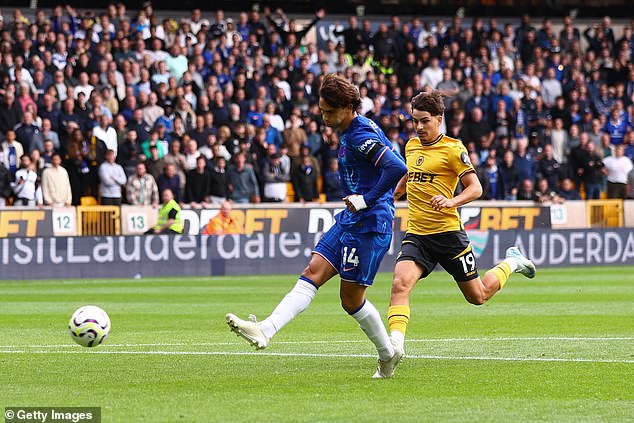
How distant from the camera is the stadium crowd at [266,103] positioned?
26.6m

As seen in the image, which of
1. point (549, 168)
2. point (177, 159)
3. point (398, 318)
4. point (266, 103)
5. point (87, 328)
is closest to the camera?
point (87, 328)

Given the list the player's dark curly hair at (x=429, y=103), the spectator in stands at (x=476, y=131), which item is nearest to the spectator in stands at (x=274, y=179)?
the spectator in stands at (x=476, y=131)

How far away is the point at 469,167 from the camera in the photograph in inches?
427

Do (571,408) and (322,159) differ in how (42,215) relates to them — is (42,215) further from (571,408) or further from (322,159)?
(571,408)

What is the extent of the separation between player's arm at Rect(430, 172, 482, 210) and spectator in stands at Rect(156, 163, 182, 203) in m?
16.6

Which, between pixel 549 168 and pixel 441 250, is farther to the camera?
pixel 549 168

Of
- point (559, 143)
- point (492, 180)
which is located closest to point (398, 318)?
point (492, 180)

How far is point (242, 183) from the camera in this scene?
2806 centimetres

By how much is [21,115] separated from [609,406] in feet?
65.9

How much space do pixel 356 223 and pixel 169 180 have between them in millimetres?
17760

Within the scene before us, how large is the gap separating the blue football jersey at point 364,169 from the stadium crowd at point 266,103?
1455 cm

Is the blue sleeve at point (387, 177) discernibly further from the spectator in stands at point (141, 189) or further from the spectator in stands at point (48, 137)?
the spectator in stands at point (48, 137)

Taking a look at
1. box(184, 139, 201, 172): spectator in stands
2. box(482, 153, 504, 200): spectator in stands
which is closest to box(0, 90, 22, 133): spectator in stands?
box(184, 139, 201, 172): spectator in stands

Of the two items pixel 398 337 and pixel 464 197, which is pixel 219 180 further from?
pixel 398 337
